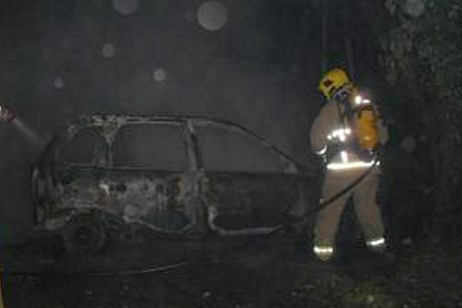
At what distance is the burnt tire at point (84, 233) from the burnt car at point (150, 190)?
0.4 inches

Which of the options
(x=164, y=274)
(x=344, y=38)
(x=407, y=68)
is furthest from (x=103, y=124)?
(x=344, y=38)

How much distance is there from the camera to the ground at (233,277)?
7527 mm

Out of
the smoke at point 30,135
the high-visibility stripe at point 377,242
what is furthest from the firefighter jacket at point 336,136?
the smoke at point 30,135

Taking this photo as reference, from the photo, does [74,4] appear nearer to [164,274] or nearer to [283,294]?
[164,274]

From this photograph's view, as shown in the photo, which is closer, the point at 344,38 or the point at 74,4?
the point at 344,38

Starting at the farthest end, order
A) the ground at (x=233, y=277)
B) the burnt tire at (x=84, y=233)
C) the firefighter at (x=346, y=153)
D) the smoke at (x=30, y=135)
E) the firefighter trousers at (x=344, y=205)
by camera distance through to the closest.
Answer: the smoke at (x=30, y=135) < the burnt tire at (x=84, y=233) < the firefighter trousers at (x=344, y=205) < the firefighter at (x=346, y=153) < the ground at (x=233, y=277)

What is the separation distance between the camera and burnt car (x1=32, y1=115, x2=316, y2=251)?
347 inches

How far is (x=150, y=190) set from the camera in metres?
8.88

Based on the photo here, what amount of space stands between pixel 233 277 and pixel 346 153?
1.80 metres

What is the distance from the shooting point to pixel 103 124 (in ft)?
29.3

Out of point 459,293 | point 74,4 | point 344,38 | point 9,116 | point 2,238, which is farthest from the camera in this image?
point 74,4

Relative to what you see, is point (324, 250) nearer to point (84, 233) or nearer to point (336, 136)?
point (336, 136)

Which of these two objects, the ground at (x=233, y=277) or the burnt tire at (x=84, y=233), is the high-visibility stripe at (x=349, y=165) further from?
the burnt tire at (x=84, y=233)

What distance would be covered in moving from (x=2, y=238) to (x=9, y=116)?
14.3 ft
